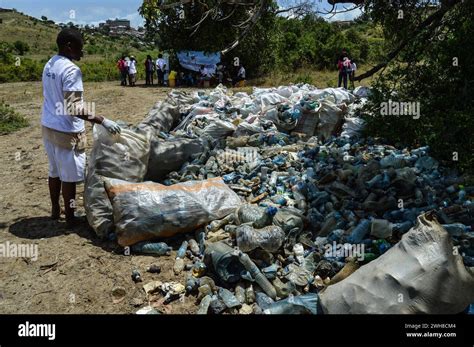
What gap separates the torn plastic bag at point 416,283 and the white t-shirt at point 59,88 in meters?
2.40

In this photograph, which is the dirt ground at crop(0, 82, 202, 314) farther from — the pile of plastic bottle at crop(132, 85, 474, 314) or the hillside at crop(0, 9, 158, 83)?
the hillside at crop(0, 9, 158, 83)

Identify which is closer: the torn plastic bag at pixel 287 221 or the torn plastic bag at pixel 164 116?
the torn plastic bag at pixel 287 221

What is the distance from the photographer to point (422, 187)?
3.71 m

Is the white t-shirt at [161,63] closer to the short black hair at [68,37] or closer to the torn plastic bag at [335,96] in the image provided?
the torn plastic bag at [335,96]

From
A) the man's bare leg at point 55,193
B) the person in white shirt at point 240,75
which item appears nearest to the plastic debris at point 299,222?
the man's bare leg at point 55,193

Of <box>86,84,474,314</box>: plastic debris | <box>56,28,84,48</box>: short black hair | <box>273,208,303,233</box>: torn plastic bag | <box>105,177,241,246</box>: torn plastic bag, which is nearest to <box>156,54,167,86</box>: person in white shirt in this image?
<box>86,84,474,314</box>: plastic debris

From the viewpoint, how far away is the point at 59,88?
3361mm

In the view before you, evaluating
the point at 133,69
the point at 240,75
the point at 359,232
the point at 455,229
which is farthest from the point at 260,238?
the point at 133,69

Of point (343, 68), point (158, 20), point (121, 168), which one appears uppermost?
point (158, 20)

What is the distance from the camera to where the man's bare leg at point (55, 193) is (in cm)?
371

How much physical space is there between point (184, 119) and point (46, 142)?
293 centimetres

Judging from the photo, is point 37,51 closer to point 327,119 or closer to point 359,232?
point 327,119
